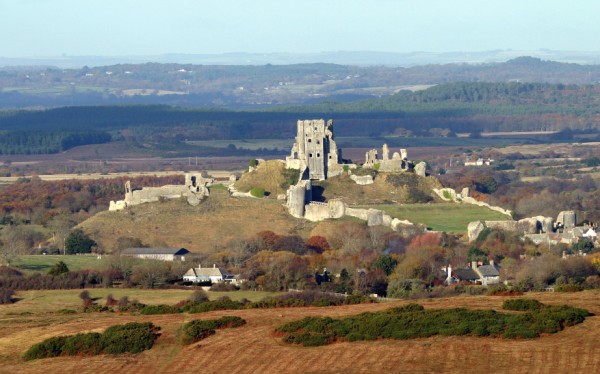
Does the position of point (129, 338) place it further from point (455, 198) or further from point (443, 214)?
point (455, 198)

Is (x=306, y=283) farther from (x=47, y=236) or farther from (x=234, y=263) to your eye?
(x=47, y=236)

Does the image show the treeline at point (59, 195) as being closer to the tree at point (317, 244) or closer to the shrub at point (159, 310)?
the tree at point (317, 244)

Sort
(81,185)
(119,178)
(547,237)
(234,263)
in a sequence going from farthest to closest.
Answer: (119,178) < (81,185) < (547,237) < (234,263)

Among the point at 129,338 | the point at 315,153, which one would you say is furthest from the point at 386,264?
the point at 129,338

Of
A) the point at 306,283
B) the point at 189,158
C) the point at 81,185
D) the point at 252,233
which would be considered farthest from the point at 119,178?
the point at 306,283

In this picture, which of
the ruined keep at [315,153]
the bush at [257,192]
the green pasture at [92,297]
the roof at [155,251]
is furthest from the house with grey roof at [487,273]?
the bush at [257,192]
